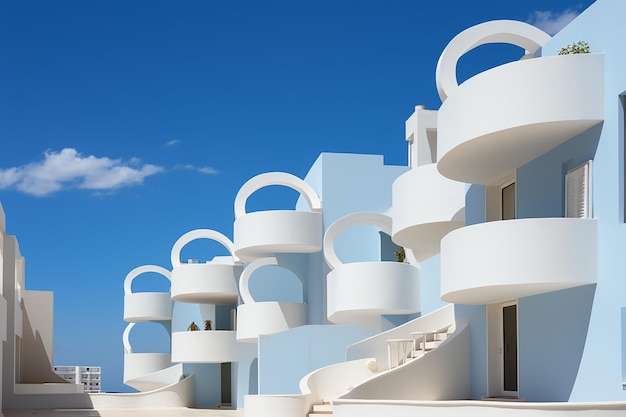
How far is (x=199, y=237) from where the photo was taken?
33.3m

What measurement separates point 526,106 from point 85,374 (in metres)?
33.9

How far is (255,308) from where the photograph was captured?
28.5 m

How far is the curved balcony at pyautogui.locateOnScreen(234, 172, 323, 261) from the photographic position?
90.9 feet

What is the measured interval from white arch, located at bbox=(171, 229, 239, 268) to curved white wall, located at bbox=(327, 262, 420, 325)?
1040cm

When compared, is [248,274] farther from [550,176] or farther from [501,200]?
[550,176]

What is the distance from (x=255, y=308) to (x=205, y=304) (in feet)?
26.4

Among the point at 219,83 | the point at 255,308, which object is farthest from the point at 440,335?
the point at 219,83

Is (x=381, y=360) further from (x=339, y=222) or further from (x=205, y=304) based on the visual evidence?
(x=205, y=304)

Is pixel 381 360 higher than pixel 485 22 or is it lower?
lower

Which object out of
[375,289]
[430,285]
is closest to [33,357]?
[375,289]

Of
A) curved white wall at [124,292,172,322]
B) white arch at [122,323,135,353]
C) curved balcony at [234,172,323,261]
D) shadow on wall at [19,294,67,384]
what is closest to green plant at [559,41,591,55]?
curved balcony at [234,172,323,261]

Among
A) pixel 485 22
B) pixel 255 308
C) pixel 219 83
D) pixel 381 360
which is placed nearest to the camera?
pixel 485 22

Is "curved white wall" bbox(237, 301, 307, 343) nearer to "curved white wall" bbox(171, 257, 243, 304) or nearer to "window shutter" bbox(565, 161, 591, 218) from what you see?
"curved white wall" bbox(171, 257, 243, 304)

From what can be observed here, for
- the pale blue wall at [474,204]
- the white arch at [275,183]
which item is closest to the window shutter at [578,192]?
the pale blue wall at [474,204]
